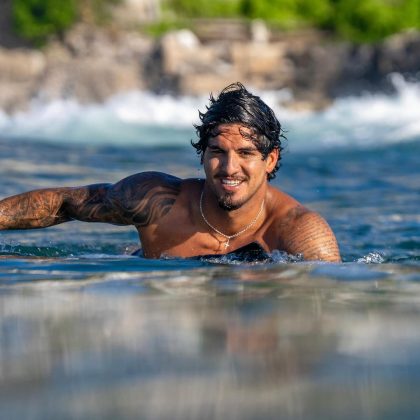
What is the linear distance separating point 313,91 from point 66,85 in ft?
18.2

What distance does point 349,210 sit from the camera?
28.6 ft

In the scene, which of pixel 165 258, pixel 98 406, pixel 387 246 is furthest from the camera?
pixel 387 246

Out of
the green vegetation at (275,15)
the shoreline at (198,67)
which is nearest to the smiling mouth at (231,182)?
the shoreline at (198,67)

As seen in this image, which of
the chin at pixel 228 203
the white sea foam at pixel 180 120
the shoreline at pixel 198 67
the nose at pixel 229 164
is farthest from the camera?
the shoreline at pixel 198 67

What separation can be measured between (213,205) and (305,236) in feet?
1.60

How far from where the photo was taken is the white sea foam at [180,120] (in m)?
17.4

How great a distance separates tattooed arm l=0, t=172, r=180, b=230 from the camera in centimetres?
493

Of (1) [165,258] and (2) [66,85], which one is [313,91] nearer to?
(2) [66,85]

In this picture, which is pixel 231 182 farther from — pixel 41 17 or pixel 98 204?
pixel 41 17

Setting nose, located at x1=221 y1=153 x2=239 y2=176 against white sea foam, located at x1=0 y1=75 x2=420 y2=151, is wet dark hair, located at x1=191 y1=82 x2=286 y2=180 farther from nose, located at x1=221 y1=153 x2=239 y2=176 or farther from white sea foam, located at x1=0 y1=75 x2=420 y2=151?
white sea foam, located at x1=0 y1=75 x2=420 y2=151

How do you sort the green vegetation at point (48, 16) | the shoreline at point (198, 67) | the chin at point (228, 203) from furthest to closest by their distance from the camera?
the green vegetation at point (48, 16) < the shoreline at point (198, 67) < the chin at point (228, 203)

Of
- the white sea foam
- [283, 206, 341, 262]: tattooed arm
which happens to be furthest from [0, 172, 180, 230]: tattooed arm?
the white sea foam

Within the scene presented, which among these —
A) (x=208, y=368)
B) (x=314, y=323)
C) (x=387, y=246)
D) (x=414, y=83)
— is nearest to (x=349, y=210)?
(x=387, y=246)

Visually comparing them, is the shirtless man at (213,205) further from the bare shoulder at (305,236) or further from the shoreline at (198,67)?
the shoreline at (198,67)
